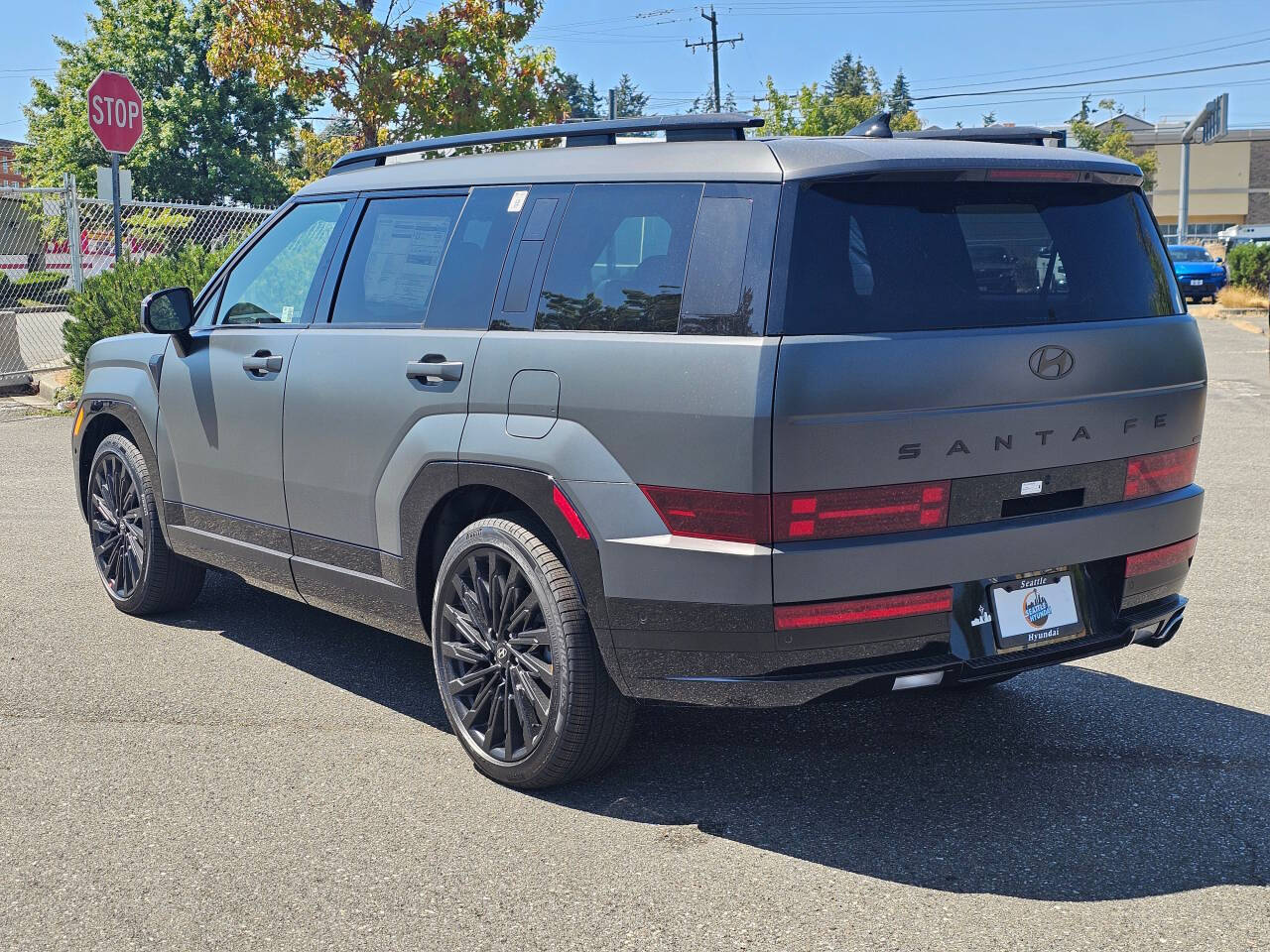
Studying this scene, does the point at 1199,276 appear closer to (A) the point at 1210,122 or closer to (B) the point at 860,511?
(A) the point at 1210,122

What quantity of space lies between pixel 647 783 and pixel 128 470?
3118 millimetres

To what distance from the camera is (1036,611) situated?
3898mm

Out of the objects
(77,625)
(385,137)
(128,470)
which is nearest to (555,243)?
(128,470)

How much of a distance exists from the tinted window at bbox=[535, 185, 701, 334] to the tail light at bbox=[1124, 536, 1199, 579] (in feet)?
5.10

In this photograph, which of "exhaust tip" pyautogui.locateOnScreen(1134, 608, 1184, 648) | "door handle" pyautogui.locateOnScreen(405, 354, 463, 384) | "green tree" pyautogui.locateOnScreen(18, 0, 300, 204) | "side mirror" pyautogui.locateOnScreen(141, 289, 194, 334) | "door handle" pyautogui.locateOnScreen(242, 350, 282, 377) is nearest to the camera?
"exhaust tip" pyautogui.locateOnScreen(1134, 608, 1184, 648)

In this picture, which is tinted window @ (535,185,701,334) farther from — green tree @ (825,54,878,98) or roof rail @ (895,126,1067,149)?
green tree @ (825,54,878,98)

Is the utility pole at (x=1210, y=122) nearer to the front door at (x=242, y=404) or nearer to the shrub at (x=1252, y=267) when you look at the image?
the shrub at (x=1252, y=267)

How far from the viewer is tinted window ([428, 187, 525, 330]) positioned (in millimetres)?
4395

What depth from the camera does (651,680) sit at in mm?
3816

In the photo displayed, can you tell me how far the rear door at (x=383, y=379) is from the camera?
14.5 feet

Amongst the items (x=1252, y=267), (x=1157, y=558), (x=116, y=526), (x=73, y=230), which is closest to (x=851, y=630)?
(x=1157, y=558)

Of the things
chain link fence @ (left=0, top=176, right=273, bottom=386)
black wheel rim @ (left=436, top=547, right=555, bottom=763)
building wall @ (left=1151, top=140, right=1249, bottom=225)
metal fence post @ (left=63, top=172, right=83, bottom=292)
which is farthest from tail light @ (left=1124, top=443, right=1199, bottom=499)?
building wall @ (left=1151, top=140, right=1249, bottom=225)

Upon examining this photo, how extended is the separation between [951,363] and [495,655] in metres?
1.65

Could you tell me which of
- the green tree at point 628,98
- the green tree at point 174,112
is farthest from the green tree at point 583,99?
the green tree at point 174,112
